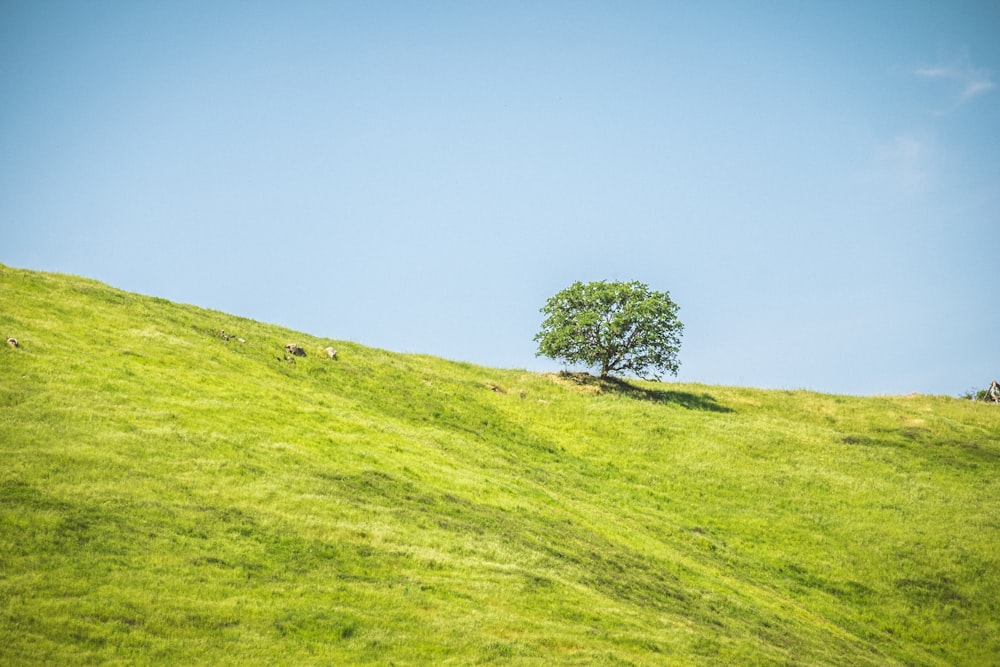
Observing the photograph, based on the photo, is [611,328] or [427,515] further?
[611,328]

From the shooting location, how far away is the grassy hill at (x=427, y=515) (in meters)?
22.4

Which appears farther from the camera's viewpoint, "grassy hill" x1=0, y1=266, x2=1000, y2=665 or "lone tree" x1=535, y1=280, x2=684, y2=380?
"lone tree" x1=535, y1=280, x2=684, y2=380

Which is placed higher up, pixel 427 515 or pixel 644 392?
pixel 644 392

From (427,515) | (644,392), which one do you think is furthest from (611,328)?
(427,515)

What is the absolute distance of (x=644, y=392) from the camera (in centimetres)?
7500

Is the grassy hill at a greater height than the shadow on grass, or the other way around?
the shadow on grass

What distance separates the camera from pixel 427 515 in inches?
1319

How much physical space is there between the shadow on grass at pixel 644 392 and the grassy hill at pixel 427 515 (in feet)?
8.00

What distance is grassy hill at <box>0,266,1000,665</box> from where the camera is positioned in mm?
22406

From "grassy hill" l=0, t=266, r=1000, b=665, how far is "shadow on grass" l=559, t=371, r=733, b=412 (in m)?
2.44

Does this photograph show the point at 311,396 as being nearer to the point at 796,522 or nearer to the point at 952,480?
the point at 796,522

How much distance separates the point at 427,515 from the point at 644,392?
4535 centimetres

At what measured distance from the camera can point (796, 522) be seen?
1898 inches

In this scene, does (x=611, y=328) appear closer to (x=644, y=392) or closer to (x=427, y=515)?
(x=644, y=392)
